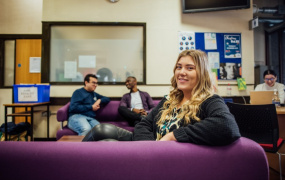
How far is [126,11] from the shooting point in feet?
10.9

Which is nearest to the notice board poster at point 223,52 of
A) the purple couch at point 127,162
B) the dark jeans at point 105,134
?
the dark jeans at point 105,134

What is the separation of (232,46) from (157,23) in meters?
1.64

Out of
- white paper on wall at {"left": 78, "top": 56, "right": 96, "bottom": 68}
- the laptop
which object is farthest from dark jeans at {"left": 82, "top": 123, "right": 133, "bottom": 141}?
white paper on wall at {"left": 78, "top": 56, "right": 96, "bottom": 68}

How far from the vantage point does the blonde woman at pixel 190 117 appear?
2.37ft

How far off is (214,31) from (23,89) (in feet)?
12.6

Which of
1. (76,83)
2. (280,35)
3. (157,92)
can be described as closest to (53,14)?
(76,83)

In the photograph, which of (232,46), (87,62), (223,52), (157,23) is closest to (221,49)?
(223,52)

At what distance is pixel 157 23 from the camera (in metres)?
3.37

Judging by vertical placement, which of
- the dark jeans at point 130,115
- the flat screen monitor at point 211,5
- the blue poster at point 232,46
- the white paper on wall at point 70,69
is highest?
the flat screen monitor at point 211,5

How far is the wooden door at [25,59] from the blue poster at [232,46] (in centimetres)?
424

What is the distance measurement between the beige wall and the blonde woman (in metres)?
2.09

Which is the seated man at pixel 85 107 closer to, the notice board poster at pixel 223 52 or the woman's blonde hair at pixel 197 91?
the woman's blonde hair at pixel 197 91

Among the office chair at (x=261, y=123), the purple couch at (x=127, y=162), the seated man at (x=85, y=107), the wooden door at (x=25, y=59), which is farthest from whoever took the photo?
the wooden door at (x=25, y=59)

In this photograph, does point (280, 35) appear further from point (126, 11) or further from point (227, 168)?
→ point (227, 168)
